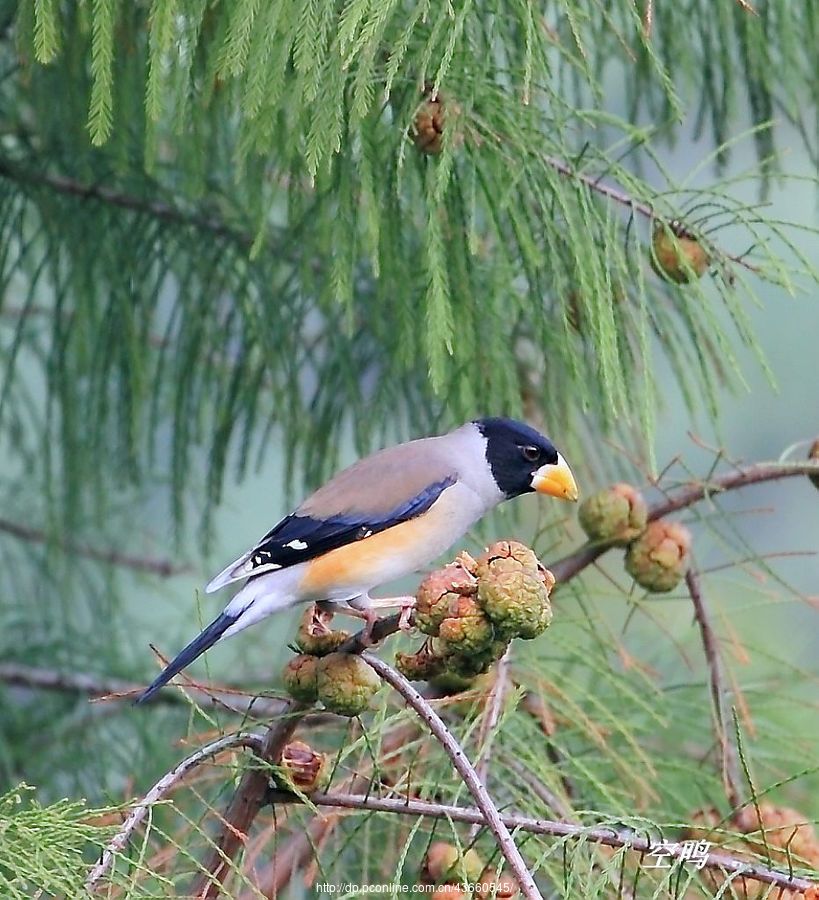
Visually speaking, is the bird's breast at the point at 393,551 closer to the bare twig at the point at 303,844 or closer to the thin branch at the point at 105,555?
the bare twig at the point at 303,844

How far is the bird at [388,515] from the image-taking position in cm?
167

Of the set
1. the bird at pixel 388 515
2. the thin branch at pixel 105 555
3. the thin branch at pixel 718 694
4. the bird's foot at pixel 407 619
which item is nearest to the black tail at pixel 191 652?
the bird at pixel 388 515

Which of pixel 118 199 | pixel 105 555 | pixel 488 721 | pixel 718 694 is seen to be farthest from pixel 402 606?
pixel 105 555

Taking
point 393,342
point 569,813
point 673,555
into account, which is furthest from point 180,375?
point 569,813

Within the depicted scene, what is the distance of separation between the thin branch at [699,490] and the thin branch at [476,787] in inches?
21.5

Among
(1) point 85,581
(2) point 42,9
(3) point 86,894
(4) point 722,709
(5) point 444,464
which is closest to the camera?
(3) point 86,894

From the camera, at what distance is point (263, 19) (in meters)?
1.30

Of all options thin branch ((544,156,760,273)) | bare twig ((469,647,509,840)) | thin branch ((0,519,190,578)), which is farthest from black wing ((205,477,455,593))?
thin branch ((0,519,190,578))

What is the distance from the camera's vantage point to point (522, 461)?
180 cm

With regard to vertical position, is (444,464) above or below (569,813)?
above

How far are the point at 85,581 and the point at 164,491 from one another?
27.2 inches

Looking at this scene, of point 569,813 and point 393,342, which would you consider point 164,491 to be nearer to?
point 393,342

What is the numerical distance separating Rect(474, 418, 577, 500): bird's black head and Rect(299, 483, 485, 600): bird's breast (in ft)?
0.16

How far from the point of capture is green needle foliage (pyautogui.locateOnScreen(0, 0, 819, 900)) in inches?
52.0
